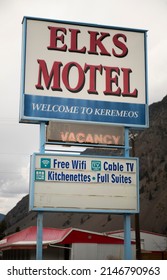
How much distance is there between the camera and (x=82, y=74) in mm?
20328

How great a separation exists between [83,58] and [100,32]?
1411mm

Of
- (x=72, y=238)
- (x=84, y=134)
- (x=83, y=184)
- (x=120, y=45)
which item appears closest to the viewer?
(x=83, y=184)

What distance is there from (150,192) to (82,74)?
108 metres

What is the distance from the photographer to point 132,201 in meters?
19.5

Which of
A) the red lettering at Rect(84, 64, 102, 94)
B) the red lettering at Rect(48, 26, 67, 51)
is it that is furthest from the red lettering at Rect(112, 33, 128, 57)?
the red lettering at Rect(48, 26, 67, 51)

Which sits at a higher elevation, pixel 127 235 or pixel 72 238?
pixel 127 235

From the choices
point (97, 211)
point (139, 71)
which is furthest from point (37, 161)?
point (139, 71)

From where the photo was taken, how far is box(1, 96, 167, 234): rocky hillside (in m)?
115

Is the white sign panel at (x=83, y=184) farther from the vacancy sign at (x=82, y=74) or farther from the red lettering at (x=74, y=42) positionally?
the red lettering at (x=74, y=42)

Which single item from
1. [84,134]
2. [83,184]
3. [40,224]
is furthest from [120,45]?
[40,224]

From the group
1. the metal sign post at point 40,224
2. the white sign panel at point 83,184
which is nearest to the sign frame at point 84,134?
the metal sign post at point 40,224

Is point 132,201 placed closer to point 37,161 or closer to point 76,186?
point 76,186

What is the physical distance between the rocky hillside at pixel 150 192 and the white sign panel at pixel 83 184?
8431 cm

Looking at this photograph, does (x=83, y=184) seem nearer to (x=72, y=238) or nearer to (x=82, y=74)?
(x=82, y=74)
